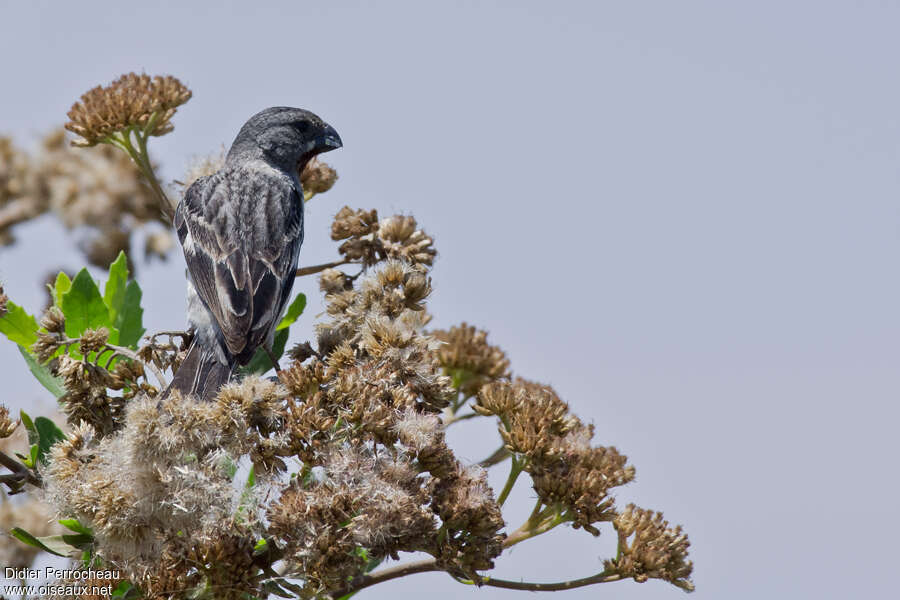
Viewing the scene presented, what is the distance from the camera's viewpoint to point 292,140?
7660 mm

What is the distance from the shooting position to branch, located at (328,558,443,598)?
3.99m

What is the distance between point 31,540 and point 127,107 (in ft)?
6.93

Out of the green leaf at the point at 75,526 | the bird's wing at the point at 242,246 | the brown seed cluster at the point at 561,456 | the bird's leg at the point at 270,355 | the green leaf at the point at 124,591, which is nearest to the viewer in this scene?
the green leaf at the point at 124,591

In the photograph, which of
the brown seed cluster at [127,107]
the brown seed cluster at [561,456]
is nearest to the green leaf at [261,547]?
the brown seed cluster at [561,456]

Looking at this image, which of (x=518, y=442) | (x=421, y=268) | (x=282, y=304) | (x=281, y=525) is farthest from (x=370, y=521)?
(x=282, y=304)

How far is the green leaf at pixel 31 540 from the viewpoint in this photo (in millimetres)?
3979

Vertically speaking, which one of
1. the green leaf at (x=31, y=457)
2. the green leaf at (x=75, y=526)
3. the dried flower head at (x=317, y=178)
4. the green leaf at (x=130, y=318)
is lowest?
the green leaf at (x=75, y=526)

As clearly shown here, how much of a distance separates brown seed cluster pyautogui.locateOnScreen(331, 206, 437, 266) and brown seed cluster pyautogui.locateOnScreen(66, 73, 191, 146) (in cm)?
98

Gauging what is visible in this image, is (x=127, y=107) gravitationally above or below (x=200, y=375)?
above

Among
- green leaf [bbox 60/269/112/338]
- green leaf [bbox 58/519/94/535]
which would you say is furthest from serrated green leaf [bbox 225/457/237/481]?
green leaf [bbox 60/269/112/338]

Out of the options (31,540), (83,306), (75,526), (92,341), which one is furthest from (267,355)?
(31,540)

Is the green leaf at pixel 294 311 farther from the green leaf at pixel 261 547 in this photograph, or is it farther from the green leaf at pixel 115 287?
the green leaf at pixel 261 547

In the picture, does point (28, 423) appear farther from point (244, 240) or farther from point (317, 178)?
point (244, 240)

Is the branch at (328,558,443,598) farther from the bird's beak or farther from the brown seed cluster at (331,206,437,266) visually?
the bird's beak
